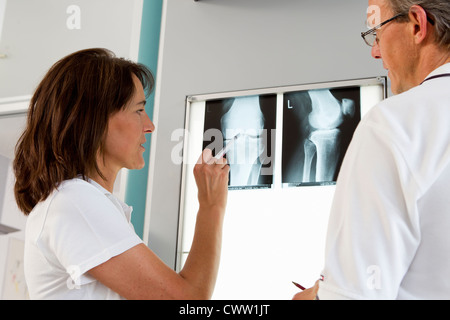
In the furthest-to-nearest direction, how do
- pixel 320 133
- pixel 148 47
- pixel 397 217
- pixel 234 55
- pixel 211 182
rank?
pixel 148 47 → pixel 234 55 → pixel 320 133 → pixel 211 182 → pixel 397 217

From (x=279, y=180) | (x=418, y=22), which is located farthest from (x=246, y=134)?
(x=418, y=22)

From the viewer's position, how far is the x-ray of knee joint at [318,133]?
1382 millimetres

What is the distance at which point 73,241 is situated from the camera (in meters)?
0.83

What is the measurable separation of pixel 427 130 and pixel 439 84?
94mm

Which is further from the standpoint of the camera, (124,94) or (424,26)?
(124,94)

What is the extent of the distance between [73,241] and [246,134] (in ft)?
2.54

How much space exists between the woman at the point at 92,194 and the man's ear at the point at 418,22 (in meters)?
0.55

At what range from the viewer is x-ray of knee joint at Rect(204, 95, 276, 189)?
1450 millimetres

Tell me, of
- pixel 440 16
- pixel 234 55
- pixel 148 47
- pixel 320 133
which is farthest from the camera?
pixel 148 47

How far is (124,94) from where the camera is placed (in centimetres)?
104

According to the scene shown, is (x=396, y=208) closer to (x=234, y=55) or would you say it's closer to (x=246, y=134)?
(x=246, y=134)

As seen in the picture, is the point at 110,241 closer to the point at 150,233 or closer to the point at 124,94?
the point at 124,94

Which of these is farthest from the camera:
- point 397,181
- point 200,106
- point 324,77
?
point 200,106
